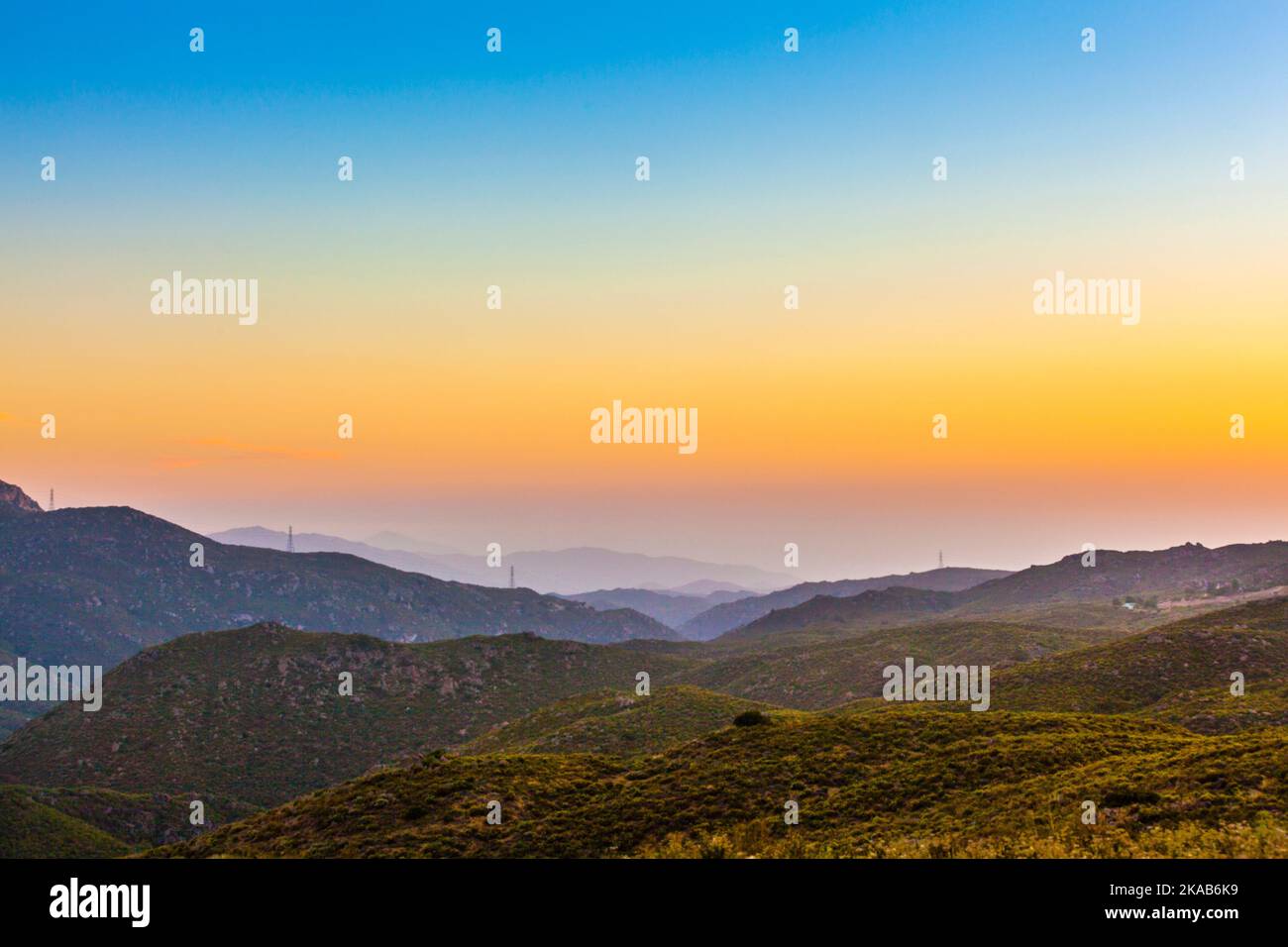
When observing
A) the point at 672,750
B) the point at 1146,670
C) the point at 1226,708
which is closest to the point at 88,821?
the point at 672,750

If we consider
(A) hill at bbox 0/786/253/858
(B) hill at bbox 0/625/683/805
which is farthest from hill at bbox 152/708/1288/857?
(B) hill at bbox 0/625/683/805

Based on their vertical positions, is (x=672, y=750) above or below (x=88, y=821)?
above

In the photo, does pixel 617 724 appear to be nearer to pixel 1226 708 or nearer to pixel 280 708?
pixel 1226 708

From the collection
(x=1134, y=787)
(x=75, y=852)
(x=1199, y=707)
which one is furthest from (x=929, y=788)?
(x=75, y=852)

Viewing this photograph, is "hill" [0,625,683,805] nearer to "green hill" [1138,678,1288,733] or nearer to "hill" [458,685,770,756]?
"hill" [458,685,770,756]
